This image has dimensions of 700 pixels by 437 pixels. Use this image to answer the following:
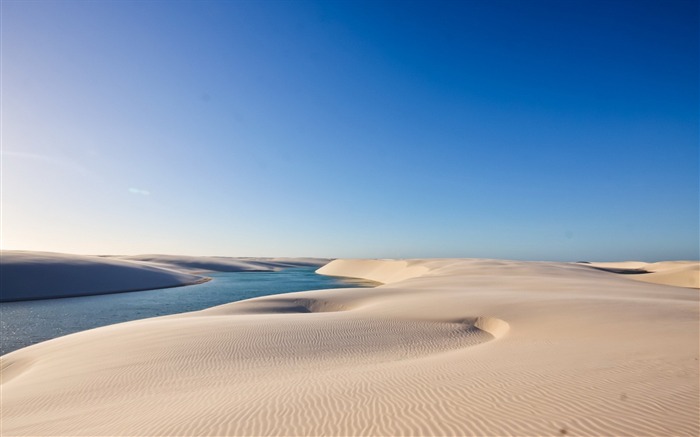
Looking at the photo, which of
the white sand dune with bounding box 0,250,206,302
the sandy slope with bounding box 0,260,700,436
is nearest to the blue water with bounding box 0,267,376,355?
the white sand dune with bounding box 0,250,206,302

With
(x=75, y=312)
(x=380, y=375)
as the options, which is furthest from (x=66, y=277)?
(x=380, y=375)

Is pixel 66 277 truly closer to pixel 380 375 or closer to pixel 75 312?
pixel 75 312

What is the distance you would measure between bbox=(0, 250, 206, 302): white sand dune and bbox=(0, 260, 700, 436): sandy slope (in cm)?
2767

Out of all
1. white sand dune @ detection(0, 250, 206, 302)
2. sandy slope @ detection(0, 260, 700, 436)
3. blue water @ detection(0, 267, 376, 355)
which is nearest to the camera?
sandy slope @ detection(0, 260, 700, 436)

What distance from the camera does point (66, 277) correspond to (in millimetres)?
37156

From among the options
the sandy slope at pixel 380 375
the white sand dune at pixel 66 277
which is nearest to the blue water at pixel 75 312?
the white sand dune at pixel 66 277

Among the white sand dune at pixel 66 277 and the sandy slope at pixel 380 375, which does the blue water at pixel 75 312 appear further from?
the sandy slope at pixel 380 375

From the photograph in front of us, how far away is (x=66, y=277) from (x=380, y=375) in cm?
4367

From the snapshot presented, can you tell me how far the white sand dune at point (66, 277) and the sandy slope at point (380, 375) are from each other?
2767 centimetres

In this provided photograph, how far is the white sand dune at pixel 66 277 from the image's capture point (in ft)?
107

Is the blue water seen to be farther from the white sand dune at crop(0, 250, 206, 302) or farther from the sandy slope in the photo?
the sandy slope

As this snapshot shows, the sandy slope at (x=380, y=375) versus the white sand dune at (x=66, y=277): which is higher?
the sandy slope at (x=380, y=375)

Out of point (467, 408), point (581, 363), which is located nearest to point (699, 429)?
point (467, 408)

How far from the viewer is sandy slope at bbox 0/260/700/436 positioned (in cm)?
443
